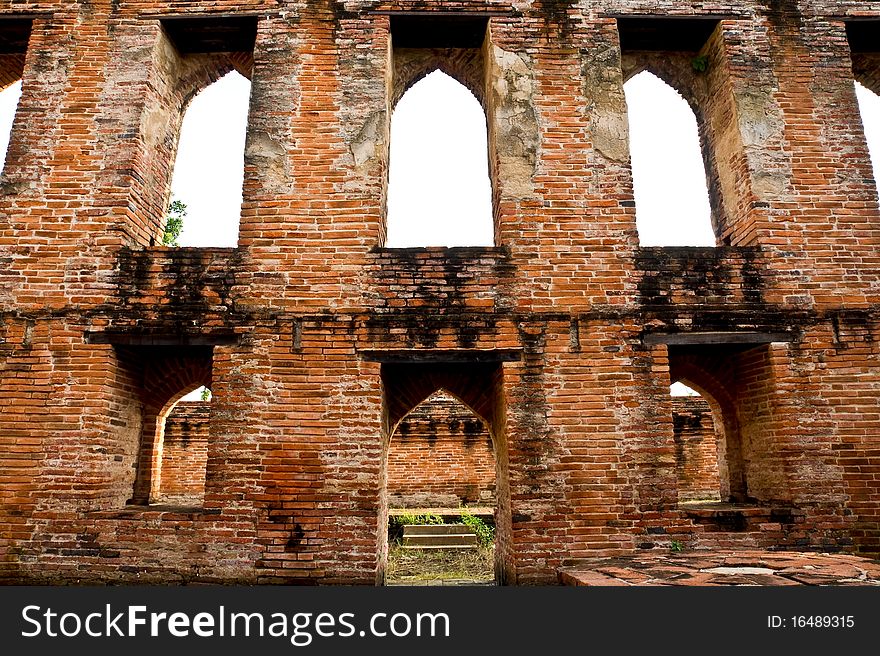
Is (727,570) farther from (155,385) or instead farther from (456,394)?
(155,385)

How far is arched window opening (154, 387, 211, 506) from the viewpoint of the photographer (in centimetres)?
1073

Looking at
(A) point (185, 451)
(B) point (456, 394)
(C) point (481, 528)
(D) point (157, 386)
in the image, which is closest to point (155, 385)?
(D) point (157, 386)

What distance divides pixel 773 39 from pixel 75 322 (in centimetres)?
874

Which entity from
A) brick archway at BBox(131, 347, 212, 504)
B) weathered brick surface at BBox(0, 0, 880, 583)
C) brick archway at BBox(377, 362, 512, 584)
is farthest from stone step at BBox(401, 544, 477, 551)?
brick archway at BBox(131, 347, 212, 504)

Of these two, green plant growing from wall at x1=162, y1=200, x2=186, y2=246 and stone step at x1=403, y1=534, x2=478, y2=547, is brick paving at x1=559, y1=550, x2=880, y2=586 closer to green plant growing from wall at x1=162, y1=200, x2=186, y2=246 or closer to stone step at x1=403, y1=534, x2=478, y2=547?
stone step at x1=403, y1=534, x2=478, y2=547

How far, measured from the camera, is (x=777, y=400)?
6.16 metres

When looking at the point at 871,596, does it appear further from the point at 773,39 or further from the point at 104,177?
the point at 104,177

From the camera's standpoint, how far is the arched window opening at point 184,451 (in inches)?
423

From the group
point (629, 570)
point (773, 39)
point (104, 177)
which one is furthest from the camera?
point (773, 39)

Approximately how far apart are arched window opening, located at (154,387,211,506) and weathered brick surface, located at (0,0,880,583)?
407 cm

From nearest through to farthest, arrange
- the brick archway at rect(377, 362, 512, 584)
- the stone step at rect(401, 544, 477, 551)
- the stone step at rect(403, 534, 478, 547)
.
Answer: the brick archway at rect(377, 362, 512, 584) < the stone step at rect(401, 544, 477, 551) < the stone step at rect(403, 534, 478, 547)

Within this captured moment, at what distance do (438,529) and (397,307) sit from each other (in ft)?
17.4

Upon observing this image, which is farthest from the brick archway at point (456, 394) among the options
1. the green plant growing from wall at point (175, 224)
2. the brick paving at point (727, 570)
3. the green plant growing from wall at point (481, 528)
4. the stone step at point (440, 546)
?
the green plant growing from wall at point (175, 224)

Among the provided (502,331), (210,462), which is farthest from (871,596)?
(210,462)
